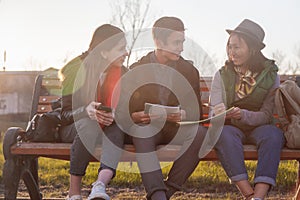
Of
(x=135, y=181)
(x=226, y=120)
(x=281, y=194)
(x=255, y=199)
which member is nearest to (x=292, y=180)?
(x=281, y=194)

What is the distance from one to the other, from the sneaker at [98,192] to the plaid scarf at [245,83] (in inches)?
48.9

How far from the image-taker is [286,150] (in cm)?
405

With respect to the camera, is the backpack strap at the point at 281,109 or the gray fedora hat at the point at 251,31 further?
the gray fedora hat at the point at 251,31

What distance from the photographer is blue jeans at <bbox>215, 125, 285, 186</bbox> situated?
3.87m

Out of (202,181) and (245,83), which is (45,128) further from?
(202,181)

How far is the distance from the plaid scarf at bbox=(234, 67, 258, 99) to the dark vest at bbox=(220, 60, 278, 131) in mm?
29

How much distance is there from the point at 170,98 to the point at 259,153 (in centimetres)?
78

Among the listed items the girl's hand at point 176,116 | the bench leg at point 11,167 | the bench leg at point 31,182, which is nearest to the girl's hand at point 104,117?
the girl's hand at point 176,116

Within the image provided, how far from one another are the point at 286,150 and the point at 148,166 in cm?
92

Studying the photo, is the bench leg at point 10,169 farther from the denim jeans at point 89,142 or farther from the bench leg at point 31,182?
the denim jeans at point 89,142

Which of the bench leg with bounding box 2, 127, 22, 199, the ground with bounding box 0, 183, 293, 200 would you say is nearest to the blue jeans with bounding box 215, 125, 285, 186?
the bench leg with bounding box 2, 127, 22, 199

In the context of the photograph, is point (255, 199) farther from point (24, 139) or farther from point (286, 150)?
point (24, 139)

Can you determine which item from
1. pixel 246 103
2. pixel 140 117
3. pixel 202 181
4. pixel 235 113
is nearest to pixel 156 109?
pixel 140 117

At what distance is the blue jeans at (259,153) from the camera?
3.87 metres
